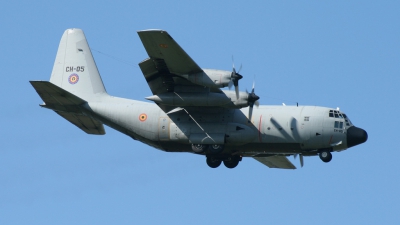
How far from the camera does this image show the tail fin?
31.6 meters

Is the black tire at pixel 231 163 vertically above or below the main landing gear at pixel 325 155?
below

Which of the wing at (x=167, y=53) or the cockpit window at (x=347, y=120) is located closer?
the wing at (x=167, y=53)

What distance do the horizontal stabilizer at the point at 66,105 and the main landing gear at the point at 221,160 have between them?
15.0 ft

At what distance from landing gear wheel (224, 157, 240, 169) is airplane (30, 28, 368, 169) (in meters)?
0.04

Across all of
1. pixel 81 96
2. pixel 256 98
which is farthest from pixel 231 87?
pixel 81 96

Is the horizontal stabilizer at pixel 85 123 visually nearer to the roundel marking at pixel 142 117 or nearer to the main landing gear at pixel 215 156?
the roundel marking at pixel 142 117

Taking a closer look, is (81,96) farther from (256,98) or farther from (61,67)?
(256,98)

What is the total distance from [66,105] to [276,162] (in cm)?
932

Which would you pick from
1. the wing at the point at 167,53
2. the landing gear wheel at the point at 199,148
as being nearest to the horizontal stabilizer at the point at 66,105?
the wing at the point at 167,53

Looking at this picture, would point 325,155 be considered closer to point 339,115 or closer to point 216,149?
point 339,115

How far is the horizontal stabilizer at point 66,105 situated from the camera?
95.3ft

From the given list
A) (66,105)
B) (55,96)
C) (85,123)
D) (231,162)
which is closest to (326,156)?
(231,162)

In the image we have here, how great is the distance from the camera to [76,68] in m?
32.1

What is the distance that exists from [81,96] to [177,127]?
13.9 ft
